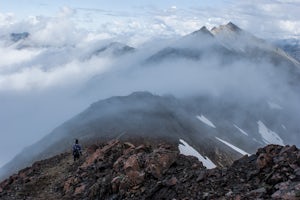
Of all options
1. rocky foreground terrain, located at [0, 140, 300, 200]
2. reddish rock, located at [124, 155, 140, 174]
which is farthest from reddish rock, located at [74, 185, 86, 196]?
reddish rock, located at [124, 155, 140, 174]

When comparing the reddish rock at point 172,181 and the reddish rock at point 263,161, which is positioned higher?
the reddish rock at point 263,161

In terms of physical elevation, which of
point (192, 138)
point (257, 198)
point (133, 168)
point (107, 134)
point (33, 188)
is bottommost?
point (192, 138)

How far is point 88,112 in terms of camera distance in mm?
137500

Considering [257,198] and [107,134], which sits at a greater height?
[257,198]

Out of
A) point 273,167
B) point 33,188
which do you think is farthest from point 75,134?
point 273,167

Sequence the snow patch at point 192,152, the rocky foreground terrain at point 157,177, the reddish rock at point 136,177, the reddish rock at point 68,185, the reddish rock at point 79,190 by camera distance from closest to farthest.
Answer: the rocky foreground terrain at point 157,177 → the reddish rock at point 136,177 → the reddish rock at point 79,190 → the reddish rock at point 68,185 → the snow patch at point 192,152

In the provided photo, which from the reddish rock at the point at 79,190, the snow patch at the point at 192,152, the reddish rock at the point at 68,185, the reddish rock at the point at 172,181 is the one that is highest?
the reddish rock at the point at 172,181

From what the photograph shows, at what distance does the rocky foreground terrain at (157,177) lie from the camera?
25047 millimetres

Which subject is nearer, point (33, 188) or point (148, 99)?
point (33, 188)

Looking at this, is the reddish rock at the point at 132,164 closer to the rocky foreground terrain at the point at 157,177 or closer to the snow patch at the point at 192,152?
the rocky foreground terrain at the point at 157,177

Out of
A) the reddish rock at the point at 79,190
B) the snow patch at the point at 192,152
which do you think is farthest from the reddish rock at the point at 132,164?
the snow patch at the point at 192,152

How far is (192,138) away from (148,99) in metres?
33.0

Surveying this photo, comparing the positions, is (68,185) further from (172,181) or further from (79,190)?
(172,181)

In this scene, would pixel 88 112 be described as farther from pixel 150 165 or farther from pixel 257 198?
pixel 257 198
